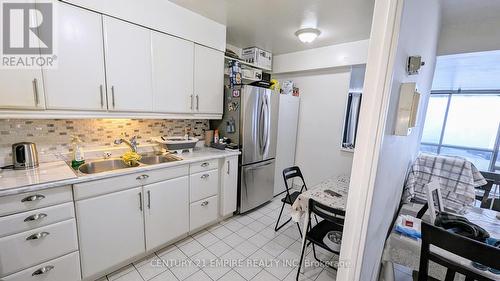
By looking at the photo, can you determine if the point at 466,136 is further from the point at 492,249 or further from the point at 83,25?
the point at 83,25

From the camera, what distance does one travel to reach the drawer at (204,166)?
6.78 feet

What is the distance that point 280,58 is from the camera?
3.48 m

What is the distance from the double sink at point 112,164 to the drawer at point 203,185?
295mm

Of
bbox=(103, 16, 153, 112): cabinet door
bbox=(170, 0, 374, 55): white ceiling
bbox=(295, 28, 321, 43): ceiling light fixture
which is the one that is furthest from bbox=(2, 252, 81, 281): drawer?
bbox=(295, 28, 321, 43): ceiling light fixture

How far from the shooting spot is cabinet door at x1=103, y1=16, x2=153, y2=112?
64.6 inches

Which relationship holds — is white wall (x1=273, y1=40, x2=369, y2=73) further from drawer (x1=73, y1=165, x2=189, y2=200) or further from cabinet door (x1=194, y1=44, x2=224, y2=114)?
drawer (x1=73, y1=165, x2=189, y2=200)

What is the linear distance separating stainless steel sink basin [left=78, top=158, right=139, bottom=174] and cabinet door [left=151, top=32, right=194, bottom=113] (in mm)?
625

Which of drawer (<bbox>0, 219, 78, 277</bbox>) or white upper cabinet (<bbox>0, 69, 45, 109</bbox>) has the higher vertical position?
white upper cabinet (<bbox>0, 69, 45, 109</bbox>)

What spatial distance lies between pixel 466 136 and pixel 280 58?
5443mm

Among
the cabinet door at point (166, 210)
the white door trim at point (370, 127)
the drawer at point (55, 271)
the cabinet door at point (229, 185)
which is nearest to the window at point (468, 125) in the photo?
the cabinet door at point (229, 185)

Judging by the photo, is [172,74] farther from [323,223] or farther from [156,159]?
[323,223]

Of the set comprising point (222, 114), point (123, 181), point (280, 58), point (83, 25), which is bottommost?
→ point (123, 181)

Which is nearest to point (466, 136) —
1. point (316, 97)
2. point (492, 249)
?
point (316, 97)
